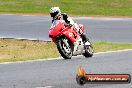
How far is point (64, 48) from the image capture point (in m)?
16.1

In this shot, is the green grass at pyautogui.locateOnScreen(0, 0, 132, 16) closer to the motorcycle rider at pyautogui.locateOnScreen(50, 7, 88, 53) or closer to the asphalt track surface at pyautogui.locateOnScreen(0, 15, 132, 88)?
the asphalt track surface at pyautogui.locateOnScreen(0, 15, 132, 88)

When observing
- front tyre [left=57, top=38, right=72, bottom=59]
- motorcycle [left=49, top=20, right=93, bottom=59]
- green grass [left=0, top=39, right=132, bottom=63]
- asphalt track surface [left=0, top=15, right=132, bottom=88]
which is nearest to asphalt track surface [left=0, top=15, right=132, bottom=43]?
asphalt track surface [left=0, top=15, right=132, bottom=88]

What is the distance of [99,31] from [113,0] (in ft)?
69.3

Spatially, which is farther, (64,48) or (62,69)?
(64,48)

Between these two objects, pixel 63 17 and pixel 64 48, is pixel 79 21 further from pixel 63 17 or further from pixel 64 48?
pixel 64 48

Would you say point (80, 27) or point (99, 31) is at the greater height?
point (80, 27)

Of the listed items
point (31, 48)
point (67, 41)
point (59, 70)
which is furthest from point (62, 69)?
point (31, 48)

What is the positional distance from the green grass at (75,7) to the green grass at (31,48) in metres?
16.2

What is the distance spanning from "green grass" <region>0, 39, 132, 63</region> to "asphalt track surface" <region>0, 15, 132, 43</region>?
6.54 feet

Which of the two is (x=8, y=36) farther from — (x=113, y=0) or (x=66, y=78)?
(x=113, y=0)

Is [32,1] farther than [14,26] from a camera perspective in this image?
Yes

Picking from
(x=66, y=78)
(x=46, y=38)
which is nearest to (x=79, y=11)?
(x=46, y=38)

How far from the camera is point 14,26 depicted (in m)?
31.8

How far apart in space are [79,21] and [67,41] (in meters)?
17.8
